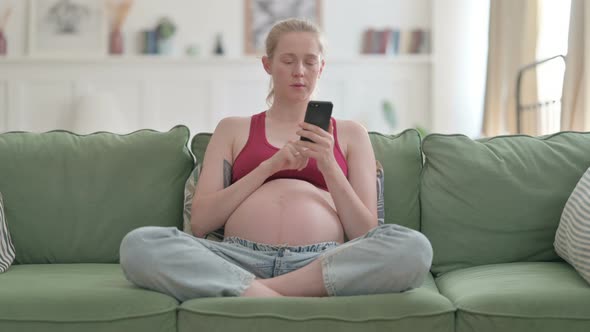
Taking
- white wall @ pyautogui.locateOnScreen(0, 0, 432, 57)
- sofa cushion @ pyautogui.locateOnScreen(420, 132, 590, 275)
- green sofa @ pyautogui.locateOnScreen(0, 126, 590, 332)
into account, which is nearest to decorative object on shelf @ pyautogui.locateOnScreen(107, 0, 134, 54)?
white wall @ pyautogui.locateOnScreen(0, 0, 432, 57)

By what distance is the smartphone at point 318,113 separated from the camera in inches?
79.1

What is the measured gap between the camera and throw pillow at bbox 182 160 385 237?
85.2 inches

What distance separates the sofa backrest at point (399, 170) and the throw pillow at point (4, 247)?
0.59 meters

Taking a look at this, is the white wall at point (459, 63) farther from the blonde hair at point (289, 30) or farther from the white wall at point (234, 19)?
the blonde hair at point (289, 30)

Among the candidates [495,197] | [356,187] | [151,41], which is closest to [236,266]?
[356,187]

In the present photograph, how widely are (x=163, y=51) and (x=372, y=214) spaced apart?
167 inches

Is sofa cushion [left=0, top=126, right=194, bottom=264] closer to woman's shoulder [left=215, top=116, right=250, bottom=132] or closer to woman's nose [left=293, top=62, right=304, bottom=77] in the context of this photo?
woman's shoulder [left=215, top=116, right=250, bottom=132]

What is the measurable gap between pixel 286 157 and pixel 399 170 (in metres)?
0.45

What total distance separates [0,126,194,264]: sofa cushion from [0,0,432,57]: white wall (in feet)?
12.4

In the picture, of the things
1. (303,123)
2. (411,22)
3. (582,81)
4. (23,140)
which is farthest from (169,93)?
(303,123)

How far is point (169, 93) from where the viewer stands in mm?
6020

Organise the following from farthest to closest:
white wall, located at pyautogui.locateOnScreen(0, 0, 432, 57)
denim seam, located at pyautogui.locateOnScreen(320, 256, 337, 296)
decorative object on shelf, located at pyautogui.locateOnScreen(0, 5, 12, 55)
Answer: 1. white wall, located at pyautogui.locateOnScreen(0, 0, 432, 57)
2. decorative object on shelf, located at pyautogui.locateOnScreen(0, 5, 12, 55)
3. denim seam, located at pyautogui.locateOnScreen(320, 256, 337, 296)

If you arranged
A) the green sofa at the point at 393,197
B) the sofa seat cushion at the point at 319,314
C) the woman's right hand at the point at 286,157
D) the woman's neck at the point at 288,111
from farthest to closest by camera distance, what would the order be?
the woman's neck at the point at 288,111 → the green sofa at the point at 393,197 → the woman's right hand at the point at 286,157 → the sofa seat cushion at the point at 319,314

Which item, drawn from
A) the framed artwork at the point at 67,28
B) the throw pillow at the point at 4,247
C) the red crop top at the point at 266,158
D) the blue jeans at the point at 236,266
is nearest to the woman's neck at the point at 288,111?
the red crop top at the point at 266,158
